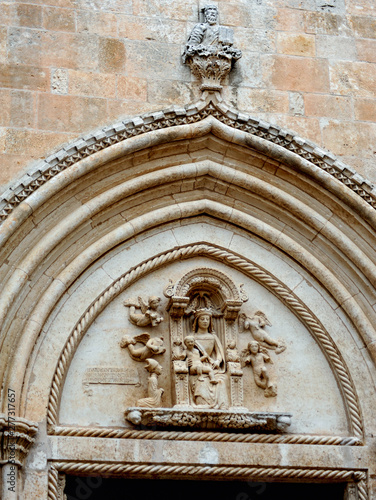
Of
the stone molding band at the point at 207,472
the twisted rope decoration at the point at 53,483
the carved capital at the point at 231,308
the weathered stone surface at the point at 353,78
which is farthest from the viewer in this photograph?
the weathered stone surface at the point at 353,78

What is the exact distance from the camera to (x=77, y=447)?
8.01m

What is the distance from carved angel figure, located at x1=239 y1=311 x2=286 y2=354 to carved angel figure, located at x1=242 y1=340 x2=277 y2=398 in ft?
0.24

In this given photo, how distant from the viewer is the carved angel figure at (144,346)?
8508mm

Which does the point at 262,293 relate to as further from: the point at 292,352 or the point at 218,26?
the point at 218,26

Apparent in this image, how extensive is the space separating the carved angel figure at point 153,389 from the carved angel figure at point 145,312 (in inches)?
13.8

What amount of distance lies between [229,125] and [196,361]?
2.11m

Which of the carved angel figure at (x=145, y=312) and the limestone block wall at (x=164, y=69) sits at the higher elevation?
the limestone block wall at (x=164, y=69)

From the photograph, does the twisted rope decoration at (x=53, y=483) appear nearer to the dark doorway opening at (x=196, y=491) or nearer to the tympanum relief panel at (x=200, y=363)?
the tympanum relief panel at (x=200, y=363)

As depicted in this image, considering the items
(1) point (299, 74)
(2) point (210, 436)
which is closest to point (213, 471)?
(2) point (210, 436)

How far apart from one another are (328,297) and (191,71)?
2.37 m

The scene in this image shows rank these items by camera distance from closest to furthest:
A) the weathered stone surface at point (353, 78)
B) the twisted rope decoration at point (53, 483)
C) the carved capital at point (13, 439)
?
the carved capital at point (13, 439) → the twisted rope decoration at point (53, 483) → the weathered stone surface at point (353, 78)

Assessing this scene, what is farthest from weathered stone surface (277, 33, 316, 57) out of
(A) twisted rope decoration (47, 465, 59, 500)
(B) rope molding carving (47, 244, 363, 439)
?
(A) twisted rope decoration (47, 465, 59, 500)

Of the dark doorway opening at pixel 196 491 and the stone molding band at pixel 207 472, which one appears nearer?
the stone molding band at pixel 207 472

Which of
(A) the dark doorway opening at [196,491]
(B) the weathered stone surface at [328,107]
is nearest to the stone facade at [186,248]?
(B) the weathered stone surface at [328,107]
